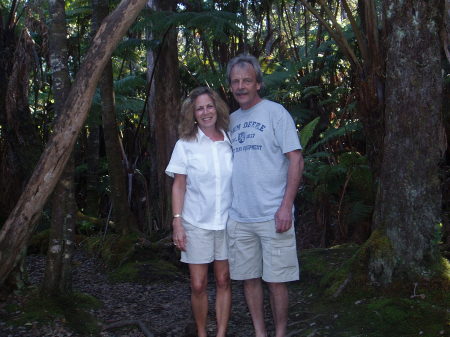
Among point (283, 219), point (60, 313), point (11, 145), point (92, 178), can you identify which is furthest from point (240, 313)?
point (92, 178)

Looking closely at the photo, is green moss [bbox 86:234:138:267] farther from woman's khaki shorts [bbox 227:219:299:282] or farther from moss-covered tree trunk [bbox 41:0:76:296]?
woman's khaki shorts [bbox 227:219:299:282]

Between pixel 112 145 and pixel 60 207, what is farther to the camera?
pixel 112 145

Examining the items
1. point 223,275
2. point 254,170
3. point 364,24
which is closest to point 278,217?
point 254,170

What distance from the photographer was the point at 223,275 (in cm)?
399

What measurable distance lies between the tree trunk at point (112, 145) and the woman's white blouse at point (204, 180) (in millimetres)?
3419

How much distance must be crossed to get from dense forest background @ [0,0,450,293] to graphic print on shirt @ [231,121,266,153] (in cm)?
116

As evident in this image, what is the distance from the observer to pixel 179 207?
12.9ft

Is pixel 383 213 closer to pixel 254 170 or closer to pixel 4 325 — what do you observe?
pixel 254 170

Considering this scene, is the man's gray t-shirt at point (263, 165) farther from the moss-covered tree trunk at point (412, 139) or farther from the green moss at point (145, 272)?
the green moss at point (145, 272)

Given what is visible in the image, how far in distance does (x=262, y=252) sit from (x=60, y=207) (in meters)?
1.87

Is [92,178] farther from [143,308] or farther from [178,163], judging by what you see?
[178,163]

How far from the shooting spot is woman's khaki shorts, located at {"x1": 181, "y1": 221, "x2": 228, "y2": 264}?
3.92 m

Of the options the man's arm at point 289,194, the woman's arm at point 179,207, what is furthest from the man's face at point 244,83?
the woman's arm at point 179,207

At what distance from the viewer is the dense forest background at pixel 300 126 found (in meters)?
4.20
